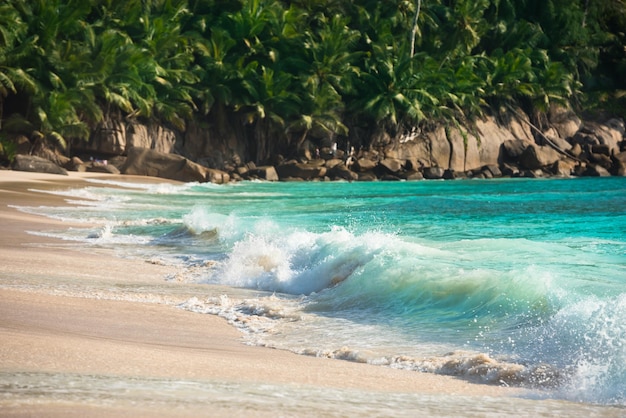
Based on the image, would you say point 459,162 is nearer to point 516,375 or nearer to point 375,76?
point 375,76

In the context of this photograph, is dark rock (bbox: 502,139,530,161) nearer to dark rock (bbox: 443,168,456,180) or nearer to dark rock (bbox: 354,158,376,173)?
dark rock (bbox: 443,168,456,180)

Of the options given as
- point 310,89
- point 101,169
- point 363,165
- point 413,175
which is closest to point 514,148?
point 413,175

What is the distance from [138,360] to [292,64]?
43.8 m

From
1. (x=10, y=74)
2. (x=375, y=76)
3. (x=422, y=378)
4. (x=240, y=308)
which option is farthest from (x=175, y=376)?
(x=375, y=76)

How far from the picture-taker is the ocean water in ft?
20.1

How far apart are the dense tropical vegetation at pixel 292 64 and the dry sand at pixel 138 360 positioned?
29190 millimetres

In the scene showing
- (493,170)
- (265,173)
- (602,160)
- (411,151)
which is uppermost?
(411,151)

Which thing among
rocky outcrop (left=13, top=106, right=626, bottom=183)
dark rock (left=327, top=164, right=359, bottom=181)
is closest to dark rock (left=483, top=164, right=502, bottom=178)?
rocky outcrop (left=13, top=106, right=626, bottom=183)

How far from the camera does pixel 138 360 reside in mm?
5527

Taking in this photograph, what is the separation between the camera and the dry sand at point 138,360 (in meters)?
4.38

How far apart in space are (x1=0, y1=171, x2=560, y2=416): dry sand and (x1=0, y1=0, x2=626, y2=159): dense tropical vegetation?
29.2m

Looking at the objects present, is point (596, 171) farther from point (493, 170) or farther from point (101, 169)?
point (101, 169)

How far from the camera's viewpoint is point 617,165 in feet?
169

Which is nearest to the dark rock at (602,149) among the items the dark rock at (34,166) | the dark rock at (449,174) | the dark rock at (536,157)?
the dark rock at (536,157)
